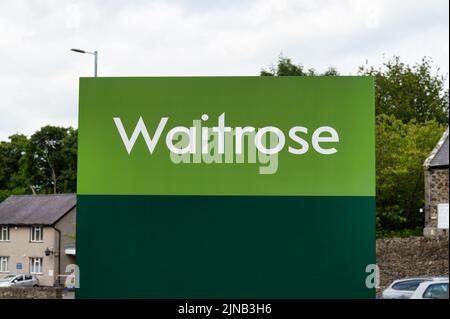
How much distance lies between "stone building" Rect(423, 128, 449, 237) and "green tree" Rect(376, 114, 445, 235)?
1.19 m

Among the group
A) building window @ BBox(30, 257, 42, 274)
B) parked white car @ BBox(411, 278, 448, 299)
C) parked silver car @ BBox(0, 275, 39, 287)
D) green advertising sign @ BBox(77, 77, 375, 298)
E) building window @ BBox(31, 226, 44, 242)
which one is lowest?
building window @ BBox(30, 257, 42, 274)

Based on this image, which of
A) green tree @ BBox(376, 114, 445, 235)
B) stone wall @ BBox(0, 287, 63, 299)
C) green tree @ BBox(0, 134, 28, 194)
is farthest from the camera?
green tree @ BBox(376, 114, 445, 235)

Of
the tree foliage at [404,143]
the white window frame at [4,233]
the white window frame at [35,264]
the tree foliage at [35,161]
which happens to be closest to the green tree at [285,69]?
the tree foliage at [404,143]

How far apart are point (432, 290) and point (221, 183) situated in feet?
5.98

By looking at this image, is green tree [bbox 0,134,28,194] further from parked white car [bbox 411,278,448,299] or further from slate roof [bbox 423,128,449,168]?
parked white car [bbox 411,278,448,299]

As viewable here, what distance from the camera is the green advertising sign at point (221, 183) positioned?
13.9 ft

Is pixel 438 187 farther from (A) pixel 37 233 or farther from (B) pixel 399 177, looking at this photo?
(A) pixel 37 233

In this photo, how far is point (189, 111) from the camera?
4.30m

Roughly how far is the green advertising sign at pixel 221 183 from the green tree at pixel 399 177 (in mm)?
5925

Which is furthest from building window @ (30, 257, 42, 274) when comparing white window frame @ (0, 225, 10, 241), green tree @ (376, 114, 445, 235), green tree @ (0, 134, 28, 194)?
green tree @ (376, 114, 445, 235)

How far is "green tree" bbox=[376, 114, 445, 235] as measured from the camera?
11086mm
